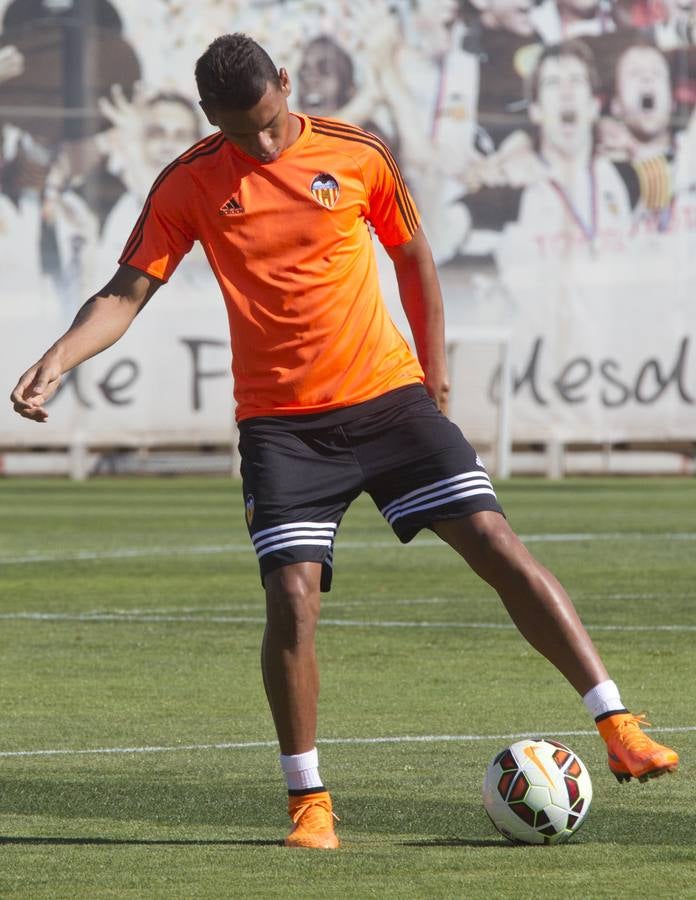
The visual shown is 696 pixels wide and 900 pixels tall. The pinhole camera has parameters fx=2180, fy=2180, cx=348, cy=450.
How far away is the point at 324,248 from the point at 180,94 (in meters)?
22.4

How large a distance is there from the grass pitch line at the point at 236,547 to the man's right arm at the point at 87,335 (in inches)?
349

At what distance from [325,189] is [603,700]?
1548 mm

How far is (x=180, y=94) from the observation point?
2783cm

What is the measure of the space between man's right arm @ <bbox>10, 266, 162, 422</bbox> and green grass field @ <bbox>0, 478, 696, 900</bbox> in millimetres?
1125

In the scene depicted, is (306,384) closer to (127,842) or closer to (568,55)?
(127,842)

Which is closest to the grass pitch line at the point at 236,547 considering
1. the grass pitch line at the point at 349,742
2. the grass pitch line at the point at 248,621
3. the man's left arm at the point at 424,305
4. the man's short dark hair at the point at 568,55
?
the grass pitch line at the point at 248,621

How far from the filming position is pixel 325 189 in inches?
231

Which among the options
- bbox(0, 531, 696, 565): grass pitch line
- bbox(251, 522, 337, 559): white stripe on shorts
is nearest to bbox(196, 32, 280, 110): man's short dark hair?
bbox(251, 522, 337, 559): white stripe on shorts

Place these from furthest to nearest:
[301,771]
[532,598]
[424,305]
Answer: [424,305], [532,598], [301,771]

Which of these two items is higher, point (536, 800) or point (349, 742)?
point (536, 800)

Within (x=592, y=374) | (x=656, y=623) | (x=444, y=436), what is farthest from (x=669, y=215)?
(x=444, y=436)

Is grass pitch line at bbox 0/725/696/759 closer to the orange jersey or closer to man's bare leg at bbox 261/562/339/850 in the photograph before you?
man's bare leg at bbox 261/562/339/850

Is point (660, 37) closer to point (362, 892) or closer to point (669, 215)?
point (669, 215)

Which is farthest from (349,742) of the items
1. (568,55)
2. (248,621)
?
(568,55)
